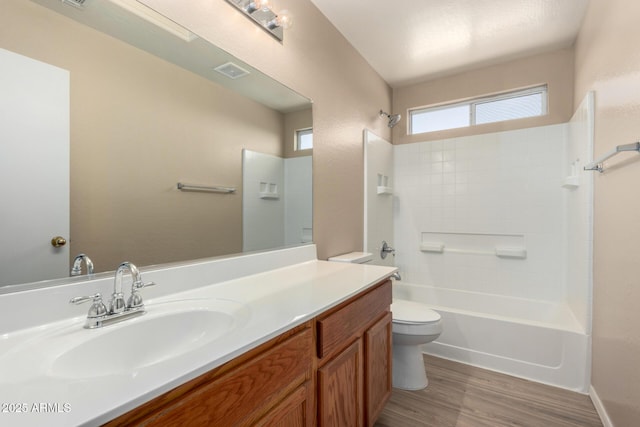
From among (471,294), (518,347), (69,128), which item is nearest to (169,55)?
(69,128)

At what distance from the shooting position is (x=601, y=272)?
1723 mm

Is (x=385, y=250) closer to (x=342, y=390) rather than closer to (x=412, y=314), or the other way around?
(x=412, y=314)

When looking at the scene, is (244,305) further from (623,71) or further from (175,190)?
(623,71)

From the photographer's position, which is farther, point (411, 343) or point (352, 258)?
point (352, 258)

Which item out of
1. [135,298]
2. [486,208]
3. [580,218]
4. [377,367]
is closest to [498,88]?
[486,208]

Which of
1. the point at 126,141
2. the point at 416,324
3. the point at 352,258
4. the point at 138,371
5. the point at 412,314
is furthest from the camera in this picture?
the point at 352,258

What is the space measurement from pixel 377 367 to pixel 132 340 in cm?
112

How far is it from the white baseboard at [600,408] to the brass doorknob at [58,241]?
8.30 feet

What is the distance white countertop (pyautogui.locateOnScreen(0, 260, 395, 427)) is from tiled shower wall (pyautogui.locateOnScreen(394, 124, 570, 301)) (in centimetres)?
210

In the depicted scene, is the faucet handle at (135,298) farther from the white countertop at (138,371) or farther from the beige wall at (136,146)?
the beige wall at (136,146)

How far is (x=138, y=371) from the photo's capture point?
0.59m

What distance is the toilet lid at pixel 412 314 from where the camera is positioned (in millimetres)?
1967

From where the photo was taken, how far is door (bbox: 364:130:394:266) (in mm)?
2715

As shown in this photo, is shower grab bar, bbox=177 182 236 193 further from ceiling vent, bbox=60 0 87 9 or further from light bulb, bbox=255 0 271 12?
light bulb, bbox=255 0 271 12
